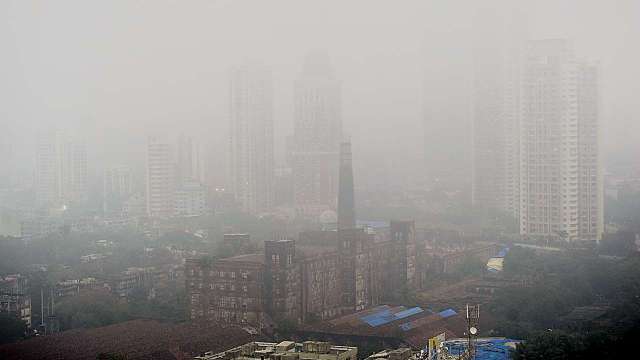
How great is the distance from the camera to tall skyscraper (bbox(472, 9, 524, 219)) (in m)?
16.1

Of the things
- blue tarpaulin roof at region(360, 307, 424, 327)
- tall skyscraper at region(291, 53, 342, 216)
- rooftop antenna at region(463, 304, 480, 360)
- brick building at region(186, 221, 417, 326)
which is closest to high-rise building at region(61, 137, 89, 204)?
tall skyscraper at region(291, 53, 342, 216)

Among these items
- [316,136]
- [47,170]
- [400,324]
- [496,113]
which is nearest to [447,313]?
Answer: [400,324]

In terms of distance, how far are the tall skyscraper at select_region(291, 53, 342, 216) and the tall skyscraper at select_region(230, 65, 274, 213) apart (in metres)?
0.58

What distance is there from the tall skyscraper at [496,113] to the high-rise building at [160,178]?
5.26 metres

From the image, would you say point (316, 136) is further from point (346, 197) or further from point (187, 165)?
point (346, 197)

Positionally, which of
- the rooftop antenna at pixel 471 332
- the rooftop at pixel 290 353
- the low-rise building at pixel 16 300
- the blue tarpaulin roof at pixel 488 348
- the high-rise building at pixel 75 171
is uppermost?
the high-rise building at pixel 75 171

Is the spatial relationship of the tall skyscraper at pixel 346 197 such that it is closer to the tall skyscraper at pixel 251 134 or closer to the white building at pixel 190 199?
the tall skyscraper at pixel 251 134

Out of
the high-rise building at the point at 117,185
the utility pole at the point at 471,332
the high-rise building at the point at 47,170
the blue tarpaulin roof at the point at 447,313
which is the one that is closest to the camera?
the utility pole at the point at 471,332

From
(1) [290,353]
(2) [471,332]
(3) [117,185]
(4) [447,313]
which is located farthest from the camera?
(3) [117,185]

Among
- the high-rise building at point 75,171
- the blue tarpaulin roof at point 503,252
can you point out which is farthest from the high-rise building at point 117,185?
the blue tarpaulin roof at point 503,252

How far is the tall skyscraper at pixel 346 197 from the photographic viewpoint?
34.6 ft

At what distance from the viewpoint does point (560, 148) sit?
14.2 meters

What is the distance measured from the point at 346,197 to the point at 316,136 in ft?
17.1

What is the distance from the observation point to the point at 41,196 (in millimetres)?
16234
